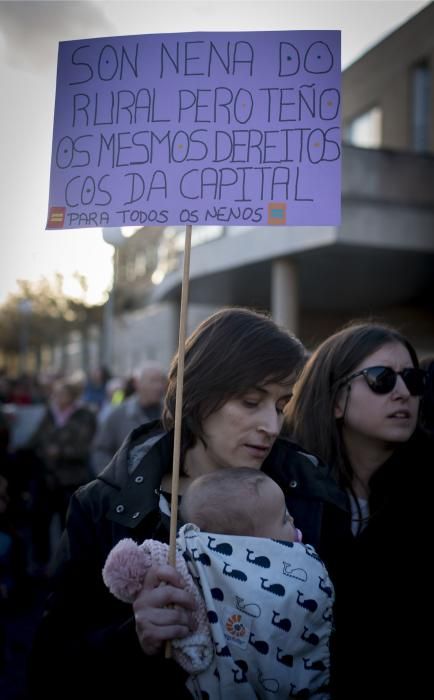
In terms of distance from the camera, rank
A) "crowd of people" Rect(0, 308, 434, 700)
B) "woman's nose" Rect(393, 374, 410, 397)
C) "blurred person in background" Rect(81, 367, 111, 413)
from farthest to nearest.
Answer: "blurred person in background" Rect(81, 367, 111, 413)
"woman's nose" Rect(393, 374, 410, 397)
"crowd of people" Rect(0, 308, 434, 700)

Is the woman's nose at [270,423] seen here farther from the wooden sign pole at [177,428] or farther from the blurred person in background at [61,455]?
the blurred person in background at [61,455]

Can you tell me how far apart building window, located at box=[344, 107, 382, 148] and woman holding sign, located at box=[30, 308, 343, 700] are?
19.7 m

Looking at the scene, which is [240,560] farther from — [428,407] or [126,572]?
[428,407]


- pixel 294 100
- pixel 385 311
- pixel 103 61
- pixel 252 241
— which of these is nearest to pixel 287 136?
pixel 294 100

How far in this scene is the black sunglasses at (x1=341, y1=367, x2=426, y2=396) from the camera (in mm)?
2742

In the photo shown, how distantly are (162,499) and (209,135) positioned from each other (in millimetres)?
1066

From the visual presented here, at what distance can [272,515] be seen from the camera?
6.68ft

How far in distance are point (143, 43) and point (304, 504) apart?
146cm

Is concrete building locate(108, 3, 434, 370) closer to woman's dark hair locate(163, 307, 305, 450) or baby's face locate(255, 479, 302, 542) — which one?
woman's dark hair locate(163, 307, 305, 450)

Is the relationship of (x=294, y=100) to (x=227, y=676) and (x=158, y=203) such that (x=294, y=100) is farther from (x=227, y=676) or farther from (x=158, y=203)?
(x=227, y=676)

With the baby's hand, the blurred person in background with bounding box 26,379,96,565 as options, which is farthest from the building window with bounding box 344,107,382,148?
the baby's hand

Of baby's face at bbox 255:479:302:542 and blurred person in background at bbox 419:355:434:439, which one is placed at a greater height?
blurred person in background at bbox 419:355:434:439

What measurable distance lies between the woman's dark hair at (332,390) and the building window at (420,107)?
56.6 ft

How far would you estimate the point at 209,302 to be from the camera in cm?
2452
